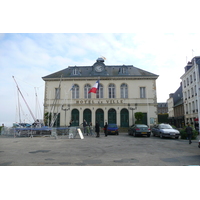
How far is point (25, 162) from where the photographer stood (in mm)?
6852

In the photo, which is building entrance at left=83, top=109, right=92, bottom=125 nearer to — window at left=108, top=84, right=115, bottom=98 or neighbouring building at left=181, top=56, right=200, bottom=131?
window at left=108, top=84, right=115, bottom=98

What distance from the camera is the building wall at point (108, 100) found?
3103 cm

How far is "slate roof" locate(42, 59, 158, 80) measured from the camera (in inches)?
1272

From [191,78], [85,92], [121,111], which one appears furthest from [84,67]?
[191,78]

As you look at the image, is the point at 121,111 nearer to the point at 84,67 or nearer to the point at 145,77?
the point at 145,77

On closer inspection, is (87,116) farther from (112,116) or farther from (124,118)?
(124,118)

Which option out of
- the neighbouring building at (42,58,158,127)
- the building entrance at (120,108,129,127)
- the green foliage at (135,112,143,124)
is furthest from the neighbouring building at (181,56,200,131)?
the building entrance at (120,108,129,127)

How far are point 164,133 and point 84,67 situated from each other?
74.1 ft

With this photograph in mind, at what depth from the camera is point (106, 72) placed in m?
32.7

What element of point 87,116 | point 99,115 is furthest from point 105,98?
point 87,116

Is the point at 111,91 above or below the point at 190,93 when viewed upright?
below

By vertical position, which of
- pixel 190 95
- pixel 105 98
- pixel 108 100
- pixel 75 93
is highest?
pixel 190 95

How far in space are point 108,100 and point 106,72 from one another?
5383 mm

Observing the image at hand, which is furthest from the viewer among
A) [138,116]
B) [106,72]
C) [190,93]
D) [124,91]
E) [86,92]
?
[190,93]
